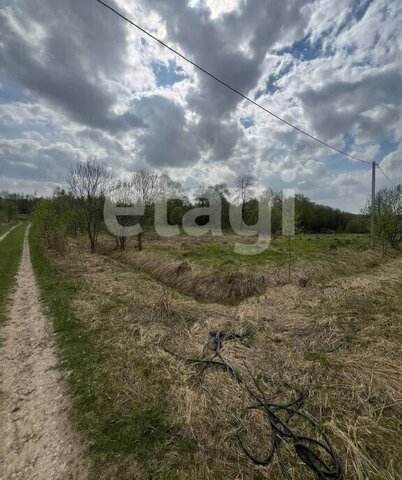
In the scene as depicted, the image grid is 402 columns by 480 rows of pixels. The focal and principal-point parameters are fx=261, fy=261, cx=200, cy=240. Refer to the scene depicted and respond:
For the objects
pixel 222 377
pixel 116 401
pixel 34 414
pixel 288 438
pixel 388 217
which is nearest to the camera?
pixel 288 438

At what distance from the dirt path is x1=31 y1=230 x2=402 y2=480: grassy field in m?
0.18

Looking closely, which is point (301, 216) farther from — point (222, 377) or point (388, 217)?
point (222, 377)

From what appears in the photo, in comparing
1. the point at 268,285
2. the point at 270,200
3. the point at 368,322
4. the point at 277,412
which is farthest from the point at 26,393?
the point at 270,200

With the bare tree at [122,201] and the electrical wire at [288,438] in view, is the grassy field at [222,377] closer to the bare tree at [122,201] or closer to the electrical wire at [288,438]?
the electrical wire at [288,438]

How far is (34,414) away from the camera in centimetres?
321

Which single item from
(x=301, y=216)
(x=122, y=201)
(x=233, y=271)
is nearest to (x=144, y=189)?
(x=122, y=201)

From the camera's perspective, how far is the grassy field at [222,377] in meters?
2.57

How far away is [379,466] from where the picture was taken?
2477 mm

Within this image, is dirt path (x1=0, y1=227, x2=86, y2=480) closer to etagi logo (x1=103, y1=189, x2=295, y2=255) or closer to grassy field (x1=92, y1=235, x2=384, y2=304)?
grassy field (x1=92, y1=235, x2=384, y2=304)

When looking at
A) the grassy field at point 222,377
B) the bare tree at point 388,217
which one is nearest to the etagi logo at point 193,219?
the grassy field at point 222,377

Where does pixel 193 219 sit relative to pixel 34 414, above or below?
above

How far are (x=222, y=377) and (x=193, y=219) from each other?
31.4 metres

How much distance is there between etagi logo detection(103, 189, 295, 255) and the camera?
1420 cm

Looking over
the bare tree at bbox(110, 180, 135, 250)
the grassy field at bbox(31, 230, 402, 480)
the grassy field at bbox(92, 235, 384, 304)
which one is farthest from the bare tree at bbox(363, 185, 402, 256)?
the bare tree at bbox(110, 180, 135, 250)
